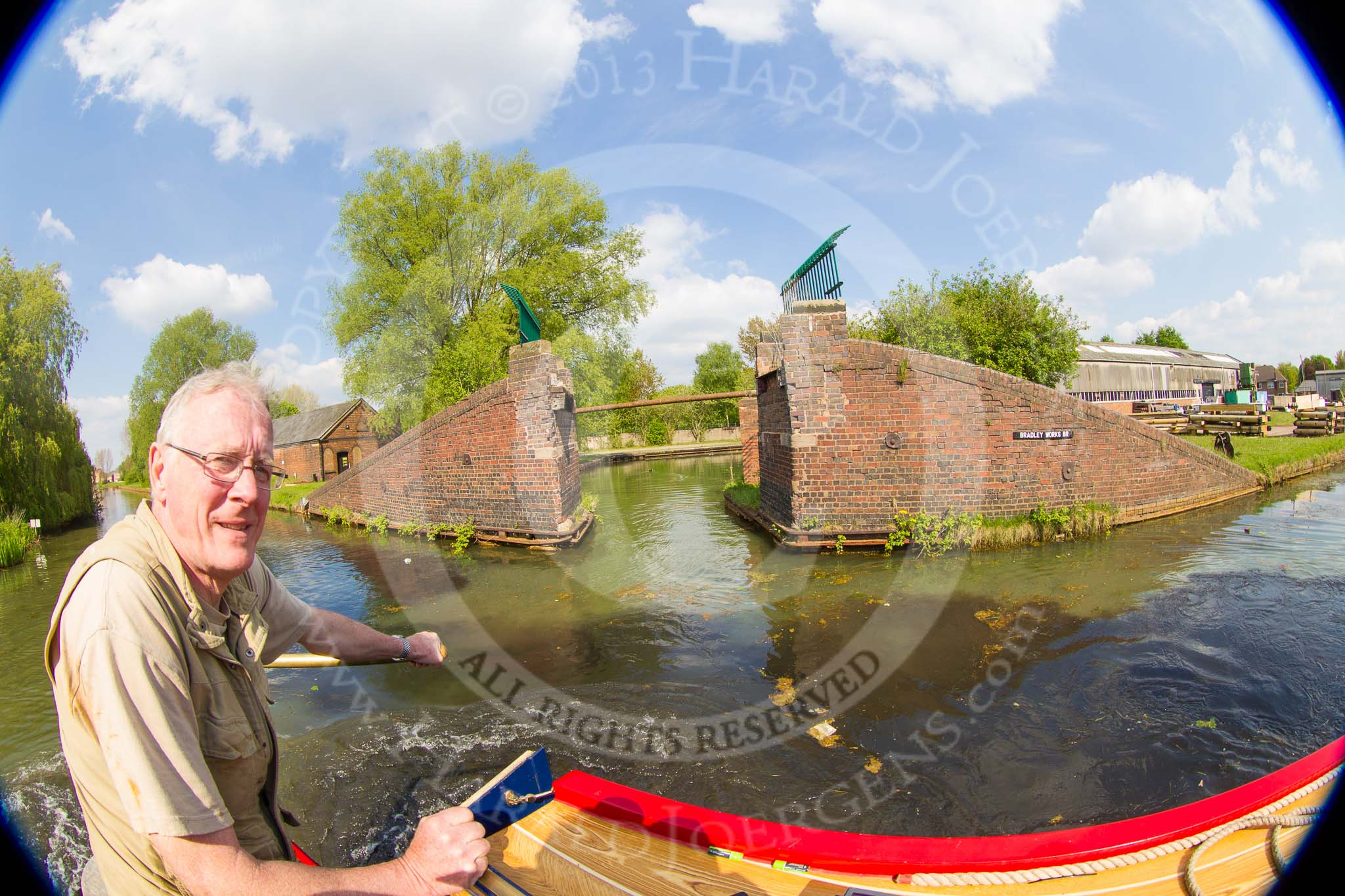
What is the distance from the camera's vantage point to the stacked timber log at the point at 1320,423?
21.8m

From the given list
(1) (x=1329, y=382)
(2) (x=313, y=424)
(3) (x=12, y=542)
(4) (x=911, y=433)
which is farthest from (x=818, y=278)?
(1) (x=1329, y=382)

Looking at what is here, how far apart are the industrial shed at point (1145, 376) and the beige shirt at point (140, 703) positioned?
110 ft

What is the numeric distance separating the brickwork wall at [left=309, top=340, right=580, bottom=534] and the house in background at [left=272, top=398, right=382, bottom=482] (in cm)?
2048

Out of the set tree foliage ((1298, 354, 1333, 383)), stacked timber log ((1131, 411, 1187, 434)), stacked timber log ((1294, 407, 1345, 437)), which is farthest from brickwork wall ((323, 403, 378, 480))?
tree foliage ((1298, 354, 1333, 383))

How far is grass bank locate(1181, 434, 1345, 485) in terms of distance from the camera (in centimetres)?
1470

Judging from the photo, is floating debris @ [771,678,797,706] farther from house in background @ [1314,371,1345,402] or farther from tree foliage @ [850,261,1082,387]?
house in background @ [1314,371,1345,402]

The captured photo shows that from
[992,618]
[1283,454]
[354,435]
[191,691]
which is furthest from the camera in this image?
[354,435]

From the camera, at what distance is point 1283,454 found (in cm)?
1588

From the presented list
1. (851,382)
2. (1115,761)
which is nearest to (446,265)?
(851,382)

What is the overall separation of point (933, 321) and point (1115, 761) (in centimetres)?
2041

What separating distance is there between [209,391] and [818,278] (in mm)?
9656

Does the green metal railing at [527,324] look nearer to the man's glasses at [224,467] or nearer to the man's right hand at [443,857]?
the man's glasses at [224,467]

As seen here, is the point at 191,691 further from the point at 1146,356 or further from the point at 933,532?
the point at 1146,356

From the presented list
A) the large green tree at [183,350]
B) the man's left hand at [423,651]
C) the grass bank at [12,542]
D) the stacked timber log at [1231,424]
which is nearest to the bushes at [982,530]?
the man's left hand at [423,651]
